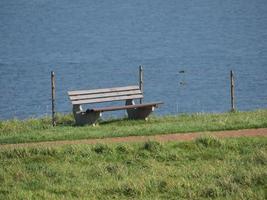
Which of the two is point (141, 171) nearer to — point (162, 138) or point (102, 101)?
point (162, 138)

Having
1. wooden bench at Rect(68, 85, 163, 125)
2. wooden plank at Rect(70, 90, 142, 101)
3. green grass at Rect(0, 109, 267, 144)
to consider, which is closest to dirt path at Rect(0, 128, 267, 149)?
green grass at Rect(0, 109, 267, 144)

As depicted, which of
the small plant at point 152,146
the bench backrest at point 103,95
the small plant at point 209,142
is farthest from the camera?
the bench backrest at point 103,95

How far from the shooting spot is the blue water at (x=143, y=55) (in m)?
48.6

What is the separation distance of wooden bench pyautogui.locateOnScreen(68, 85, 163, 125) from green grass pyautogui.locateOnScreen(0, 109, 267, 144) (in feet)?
1.11

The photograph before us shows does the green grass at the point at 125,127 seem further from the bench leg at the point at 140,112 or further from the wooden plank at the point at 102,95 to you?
the wooden plank at the point at 102,95

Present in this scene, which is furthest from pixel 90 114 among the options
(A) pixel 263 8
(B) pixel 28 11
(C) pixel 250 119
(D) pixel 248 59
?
(B) pixel 28 11

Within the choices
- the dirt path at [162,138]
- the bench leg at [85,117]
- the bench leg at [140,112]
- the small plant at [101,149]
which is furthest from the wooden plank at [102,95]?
the small plant at [101,149]

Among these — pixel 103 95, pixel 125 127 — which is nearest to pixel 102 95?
pixel 103 95

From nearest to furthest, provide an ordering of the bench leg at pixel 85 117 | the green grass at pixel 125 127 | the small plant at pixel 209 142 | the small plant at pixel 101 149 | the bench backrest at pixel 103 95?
the small plant at pixel 101 149, the small plant at pixel 209 142, the green grass at pixel 125 127, the bench leg at pixel 85 117, the bench backrest at pixel 103 95

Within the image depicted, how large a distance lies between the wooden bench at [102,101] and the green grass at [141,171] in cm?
532

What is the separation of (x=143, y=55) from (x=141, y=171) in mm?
58771

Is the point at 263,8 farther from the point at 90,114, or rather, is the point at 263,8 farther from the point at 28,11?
the point at 90,114

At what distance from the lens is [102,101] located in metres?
25.1

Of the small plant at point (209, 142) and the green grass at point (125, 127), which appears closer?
the small plant at point (209, 142)
